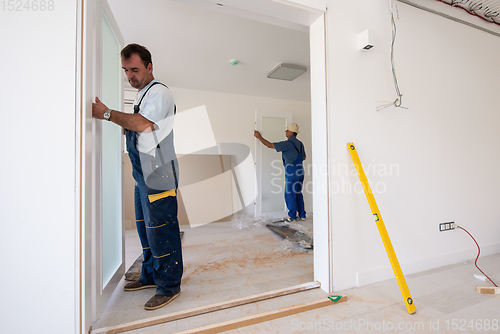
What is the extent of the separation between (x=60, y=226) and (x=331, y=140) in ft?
5.34

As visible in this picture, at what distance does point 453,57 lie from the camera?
214cm

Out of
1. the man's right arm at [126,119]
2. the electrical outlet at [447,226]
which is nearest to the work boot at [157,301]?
the man's right arm at [126,119]

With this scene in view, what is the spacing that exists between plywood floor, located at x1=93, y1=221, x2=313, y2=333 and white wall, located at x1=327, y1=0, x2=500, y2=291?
52 centimetres

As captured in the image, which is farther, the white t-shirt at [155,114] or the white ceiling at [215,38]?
the white ceiling at [215,38]

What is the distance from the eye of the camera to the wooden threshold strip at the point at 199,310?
46.7 inches

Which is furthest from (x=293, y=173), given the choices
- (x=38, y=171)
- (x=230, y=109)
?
(x=38, y=171)

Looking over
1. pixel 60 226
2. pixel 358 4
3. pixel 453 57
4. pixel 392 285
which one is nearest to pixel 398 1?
pixel 358 4

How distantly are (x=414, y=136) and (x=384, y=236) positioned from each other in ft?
3.20

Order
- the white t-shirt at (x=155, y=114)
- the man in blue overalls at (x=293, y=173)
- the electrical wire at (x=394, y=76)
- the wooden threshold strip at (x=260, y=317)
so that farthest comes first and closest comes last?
the man in blue overalls at (x=293, y=173) < the electrical wire at (x=394, y=76) < the white t-shirt at (x=155, y=114) < the wooden threshold strip at (x=260, y=317)

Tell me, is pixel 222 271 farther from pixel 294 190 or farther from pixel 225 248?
pixel 294 190

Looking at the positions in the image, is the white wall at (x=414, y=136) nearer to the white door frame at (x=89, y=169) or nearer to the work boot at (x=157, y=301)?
the work boot at (x=157, y=301)

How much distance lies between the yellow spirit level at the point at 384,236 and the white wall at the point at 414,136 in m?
0.08

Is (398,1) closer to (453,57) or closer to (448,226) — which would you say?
(453,57)

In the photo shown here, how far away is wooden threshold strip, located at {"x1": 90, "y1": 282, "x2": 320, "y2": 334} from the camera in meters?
1.19
